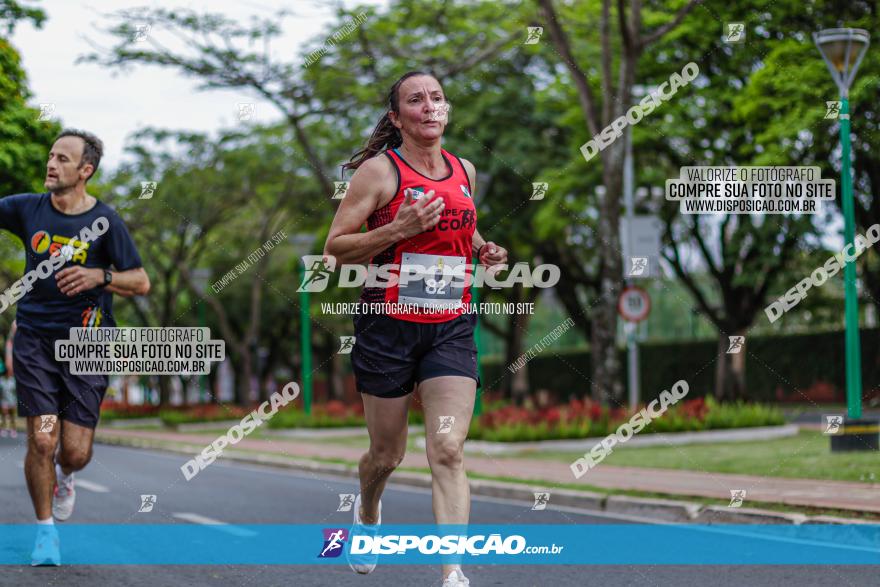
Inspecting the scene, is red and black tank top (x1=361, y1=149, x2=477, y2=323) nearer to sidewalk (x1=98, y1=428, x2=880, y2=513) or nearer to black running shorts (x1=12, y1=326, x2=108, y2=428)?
black running shorts (x1=12, y1=326, x2=108, y2=428)

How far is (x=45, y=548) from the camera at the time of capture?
592cm

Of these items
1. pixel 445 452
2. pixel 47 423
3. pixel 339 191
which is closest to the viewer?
pixel 445 452

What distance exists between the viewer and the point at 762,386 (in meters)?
32.1

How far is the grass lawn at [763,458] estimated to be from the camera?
10.6m

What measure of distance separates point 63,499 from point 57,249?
4.82ft

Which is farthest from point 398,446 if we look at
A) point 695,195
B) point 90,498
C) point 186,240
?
point 186,240

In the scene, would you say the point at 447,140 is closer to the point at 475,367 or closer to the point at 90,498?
the point at 90,498

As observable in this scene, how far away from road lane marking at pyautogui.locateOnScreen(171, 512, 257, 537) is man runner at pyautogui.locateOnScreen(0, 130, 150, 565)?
5.84 feet

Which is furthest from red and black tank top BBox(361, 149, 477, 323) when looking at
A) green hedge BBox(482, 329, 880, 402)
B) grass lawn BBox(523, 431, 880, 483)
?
green hedge BBox(482, 329, 880, 402)

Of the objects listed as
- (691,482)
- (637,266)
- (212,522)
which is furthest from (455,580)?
(637,266)

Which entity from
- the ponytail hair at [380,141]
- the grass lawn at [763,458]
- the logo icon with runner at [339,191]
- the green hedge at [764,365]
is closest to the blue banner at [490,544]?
the ponytail hair at [380,141]

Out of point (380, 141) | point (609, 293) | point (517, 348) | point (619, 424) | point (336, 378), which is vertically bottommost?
point (619, 424)

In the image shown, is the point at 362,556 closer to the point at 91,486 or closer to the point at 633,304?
the point at 91,486

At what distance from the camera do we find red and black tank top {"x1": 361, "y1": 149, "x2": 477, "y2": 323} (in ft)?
15.3
